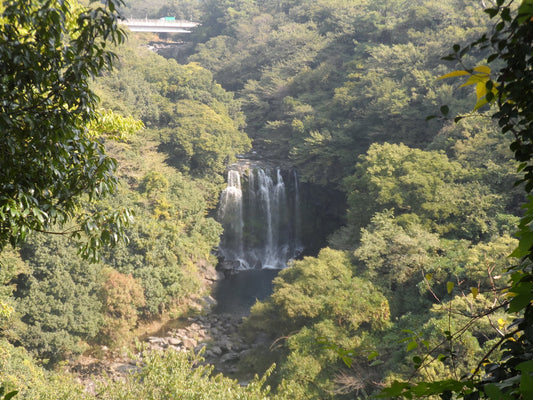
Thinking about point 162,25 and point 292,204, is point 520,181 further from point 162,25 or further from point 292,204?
point 162,25

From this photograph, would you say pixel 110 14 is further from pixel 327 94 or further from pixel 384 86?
pixel 327 94

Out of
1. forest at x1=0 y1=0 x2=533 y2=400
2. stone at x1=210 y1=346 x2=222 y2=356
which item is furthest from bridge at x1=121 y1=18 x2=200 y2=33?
stone at x1=210 y1=346 x2=222 y2=356

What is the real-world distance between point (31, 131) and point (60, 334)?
1045 cm

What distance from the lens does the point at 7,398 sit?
4.81ft

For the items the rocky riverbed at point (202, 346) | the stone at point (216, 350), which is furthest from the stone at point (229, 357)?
the stone at point (216, 350)

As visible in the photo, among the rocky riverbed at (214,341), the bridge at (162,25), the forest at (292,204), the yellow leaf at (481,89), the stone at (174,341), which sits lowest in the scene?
the rocky riverbed at (214,341)

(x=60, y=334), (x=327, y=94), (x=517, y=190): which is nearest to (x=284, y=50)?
(x=327, y=94)

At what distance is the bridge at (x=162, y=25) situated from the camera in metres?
42.5

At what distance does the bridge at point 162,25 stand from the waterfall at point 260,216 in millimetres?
28685

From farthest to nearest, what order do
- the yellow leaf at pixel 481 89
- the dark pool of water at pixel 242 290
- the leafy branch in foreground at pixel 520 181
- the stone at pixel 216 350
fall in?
the dark pool of water at pixel 242 290 < the stone at pixel 216 350 < the yellow leaf at pixel 481 89 < the leafy branch in foreground at pixel 520 181

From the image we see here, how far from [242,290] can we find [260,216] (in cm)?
493

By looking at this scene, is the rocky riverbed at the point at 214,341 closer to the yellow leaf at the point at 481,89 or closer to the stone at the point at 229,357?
the stone at the point at 229,357

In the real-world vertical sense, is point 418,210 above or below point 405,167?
below

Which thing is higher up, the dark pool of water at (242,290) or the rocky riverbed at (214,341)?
the rocky riverbed at (214,341)
